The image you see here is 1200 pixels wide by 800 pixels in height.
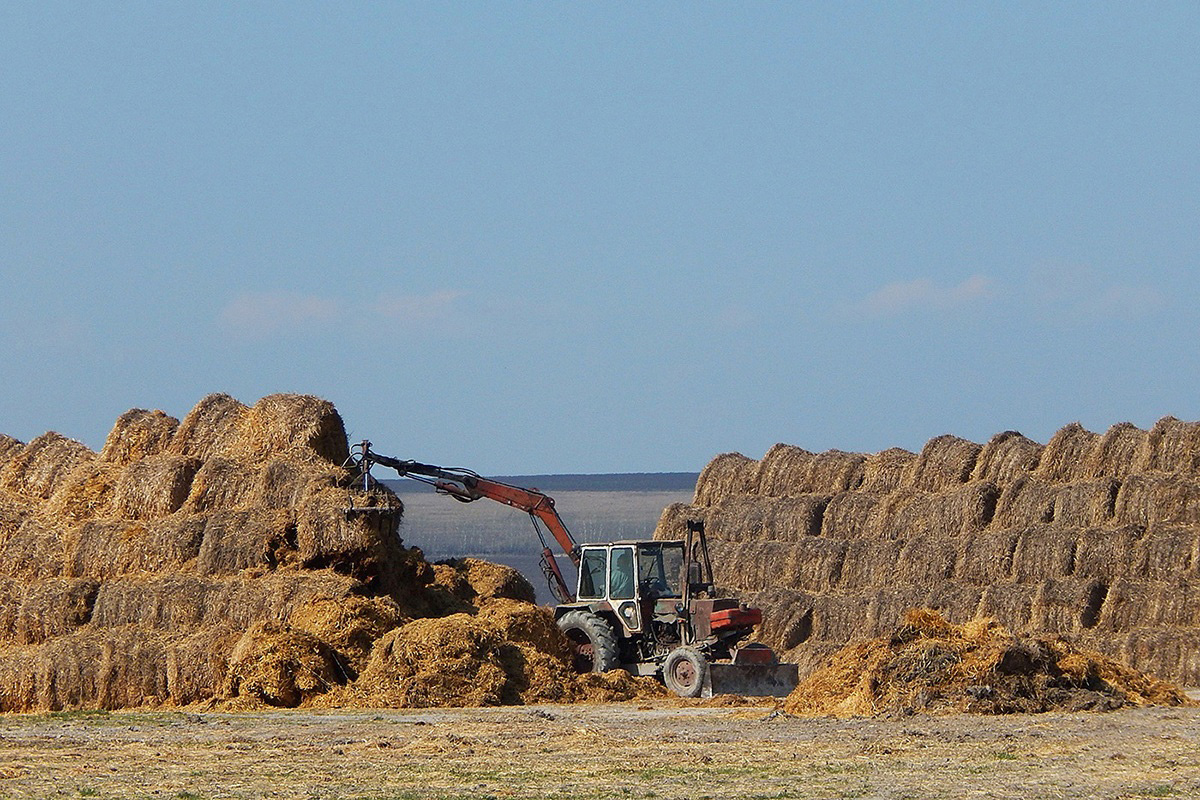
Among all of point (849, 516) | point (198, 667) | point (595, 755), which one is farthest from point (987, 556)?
point (595, 755)

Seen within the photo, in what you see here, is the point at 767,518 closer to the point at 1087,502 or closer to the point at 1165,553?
the point at 1087,502

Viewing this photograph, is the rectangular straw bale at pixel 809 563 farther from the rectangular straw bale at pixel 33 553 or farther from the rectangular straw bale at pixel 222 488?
the rectangular straw bale at pixel 33 553

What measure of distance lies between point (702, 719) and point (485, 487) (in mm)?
9645

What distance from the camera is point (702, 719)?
19.2 metres

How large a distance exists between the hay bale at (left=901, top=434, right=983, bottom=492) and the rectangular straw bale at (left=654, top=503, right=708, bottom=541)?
4.15m

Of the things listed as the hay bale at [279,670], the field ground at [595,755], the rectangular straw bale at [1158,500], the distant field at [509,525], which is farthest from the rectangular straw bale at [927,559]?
the distant field at [509,525]

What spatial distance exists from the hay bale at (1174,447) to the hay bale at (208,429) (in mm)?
14344

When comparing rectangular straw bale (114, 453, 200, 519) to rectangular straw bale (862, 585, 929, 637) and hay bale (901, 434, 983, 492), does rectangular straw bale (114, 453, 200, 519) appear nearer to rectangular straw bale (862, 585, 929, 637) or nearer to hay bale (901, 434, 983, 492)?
rectangular straw bale (862, 585, 929, 637)

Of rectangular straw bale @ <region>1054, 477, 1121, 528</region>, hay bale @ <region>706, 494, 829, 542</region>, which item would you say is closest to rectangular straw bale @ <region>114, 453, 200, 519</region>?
hay bale @ <region>706, 494, 829, 542</region>

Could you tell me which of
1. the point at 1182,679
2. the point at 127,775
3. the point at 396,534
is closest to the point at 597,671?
the point at 396,534

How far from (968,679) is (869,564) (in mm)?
9422

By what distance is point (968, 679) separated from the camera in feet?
63.2

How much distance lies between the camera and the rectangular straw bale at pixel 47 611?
22875 mm

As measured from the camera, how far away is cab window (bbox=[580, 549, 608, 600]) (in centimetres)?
2592
